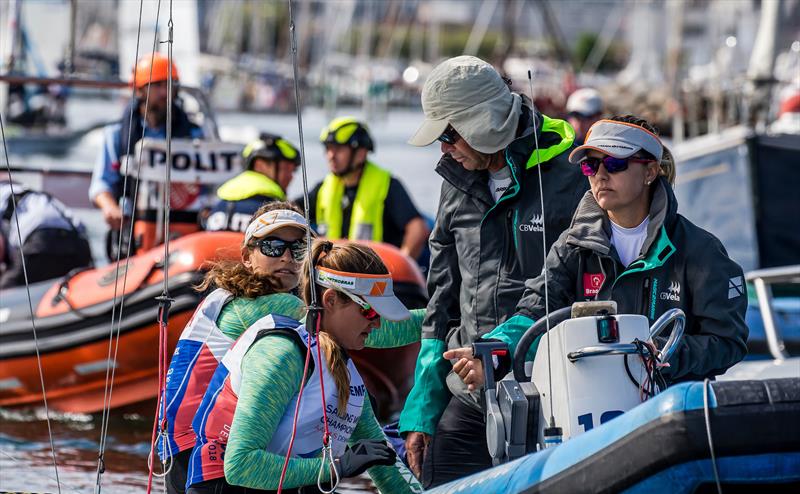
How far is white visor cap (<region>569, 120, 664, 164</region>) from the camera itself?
3678mm

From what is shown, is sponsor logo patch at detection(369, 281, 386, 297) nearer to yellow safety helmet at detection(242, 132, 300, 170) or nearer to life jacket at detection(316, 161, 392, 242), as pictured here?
yellow safety helmet at detection(242, 132, 300, 170)

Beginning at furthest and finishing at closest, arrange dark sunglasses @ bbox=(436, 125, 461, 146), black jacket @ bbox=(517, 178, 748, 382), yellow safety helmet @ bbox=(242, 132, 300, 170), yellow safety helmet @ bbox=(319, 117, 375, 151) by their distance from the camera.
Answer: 1. yellow safety helmet @ bbox=(319, 117, 375, 151)
2. yellow safety helmet @ bbox=(242, 132, 300, 170)
3. dark sunglasses @ bbox=(436, 125, 461, 146)
4. black jacket @ bbox=(517, 178, 748, 382)

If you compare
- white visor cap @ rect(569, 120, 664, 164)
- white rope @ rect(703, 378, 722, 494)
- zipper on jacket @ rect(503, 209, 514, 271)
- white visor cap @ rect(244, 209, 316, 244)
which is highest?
white visor cap @ rect(569, 120, 664, 164)

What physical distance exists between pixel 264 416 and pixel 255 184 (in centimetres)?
454

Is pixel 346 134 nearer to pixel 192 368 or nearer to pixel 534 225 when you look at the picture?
pixel 534 225

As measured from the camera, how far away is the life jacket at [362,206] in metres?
8.41

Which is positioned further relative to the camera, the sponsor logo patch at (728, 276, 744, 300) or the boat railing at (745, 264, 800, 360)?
the boat railing at (745, 264, 800, 360)

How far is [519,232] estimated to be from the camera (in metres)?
4.08

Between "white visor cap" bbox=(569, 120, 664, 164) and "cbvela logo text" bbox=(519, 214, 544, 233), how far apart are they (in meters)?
0.38

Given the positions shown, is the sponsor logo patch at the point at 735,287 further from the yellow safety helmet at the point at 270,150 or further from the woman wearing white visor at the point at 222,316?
the yellow safety helmet at the point at 270,150

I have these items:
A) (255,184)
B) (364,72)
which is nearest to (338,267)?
(255,184)

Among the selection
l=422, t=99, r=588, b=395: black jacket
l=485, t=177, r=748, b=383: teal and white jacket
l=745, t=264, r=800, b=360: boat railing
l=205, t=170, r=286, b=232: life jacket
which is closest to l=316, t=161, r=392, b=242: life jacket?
l=205, t=170, r=286, b=232: life jacket

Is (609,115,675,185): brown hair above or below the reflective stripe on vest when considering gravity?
below

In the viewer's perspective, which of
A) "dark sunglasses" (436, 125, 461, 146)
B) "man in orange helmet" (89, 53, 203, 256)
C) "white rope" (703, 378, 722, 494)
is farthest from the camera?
"man in orange helmet" (89, 53, 203, 256)
